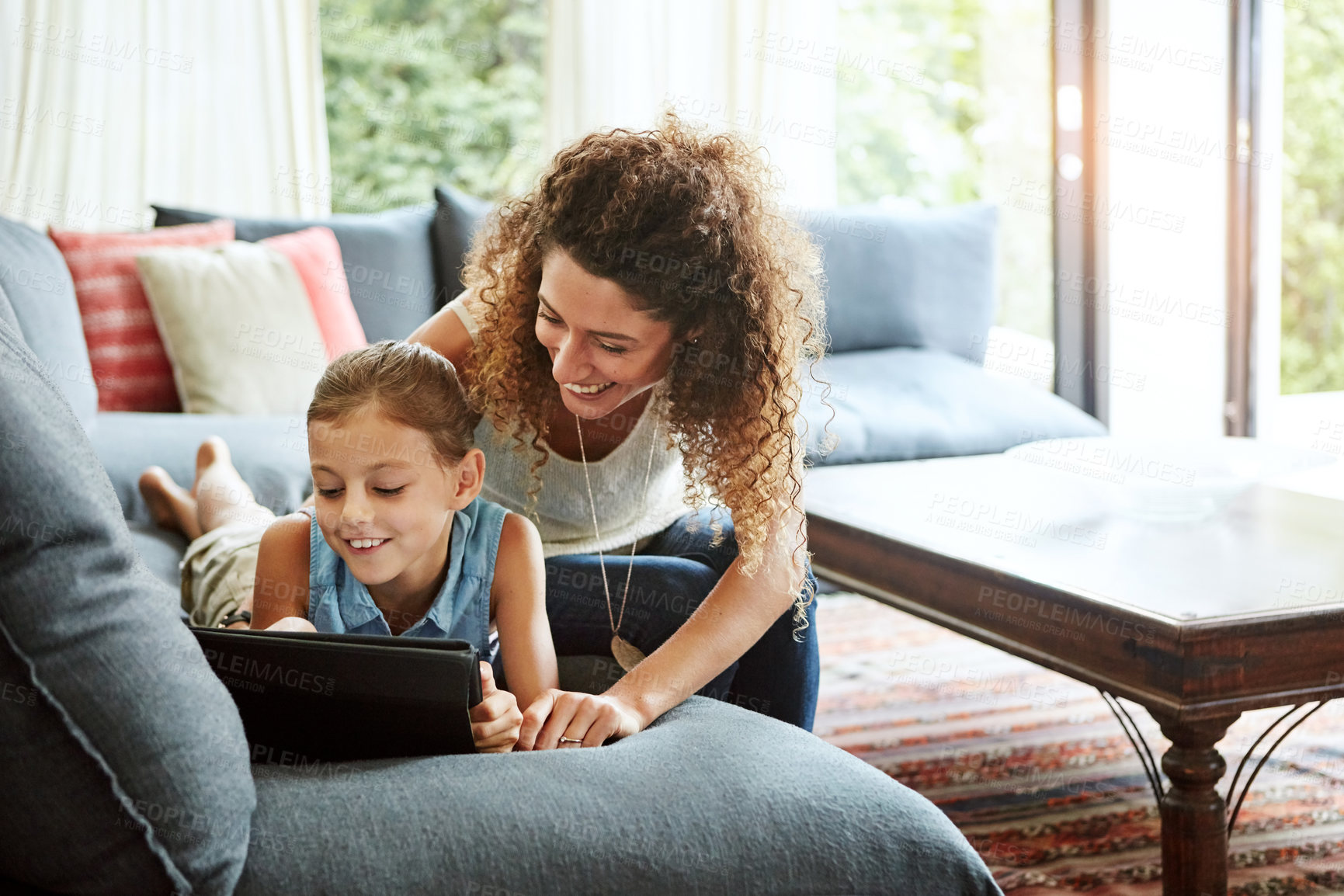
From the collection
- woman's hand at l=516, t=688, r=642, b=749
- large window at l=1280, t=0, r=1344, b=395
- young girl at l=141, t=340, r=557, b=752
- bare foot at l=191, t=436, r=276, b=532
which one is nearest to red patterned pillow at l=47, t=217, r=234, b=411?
bare foot at l=191, t=436, r=276, b=532

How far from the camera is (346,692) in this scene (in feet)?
2.88

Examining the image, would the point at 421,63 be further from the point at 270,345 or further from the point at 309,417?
the point at 309,417

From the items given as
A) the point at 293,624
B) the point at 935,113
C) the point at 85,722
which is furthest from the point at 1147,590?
the point at 935,113

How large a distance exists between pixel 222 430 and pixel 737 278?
52.7 inches

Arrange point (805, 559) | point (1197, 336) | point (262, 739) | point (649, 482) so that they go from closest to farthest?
point (262, 739) < point (805, 559) < point (649, 482) < point (1197, 336)

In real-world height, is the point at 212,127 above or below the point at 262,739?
above

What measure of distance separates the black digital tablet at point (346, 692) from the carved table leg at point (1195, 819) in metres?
0.82

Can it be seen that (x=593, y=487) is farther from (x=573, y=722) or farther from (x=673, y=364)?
(x=573, y=722)

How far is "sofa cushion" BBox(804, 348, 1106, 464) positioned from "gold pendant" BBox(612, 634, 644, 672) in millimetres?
1675

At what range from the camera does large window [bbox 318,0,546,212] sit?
4.96 meters

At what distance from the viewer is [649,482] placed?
5.41 ft

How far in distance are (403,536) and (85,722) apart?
0.51m

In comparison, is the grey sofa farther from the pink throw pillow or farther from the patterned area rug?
the patterned area rug

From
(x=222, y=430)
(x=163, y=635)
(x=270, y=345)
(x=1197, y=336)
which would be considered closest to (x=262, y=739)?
(x=163, y=635)
